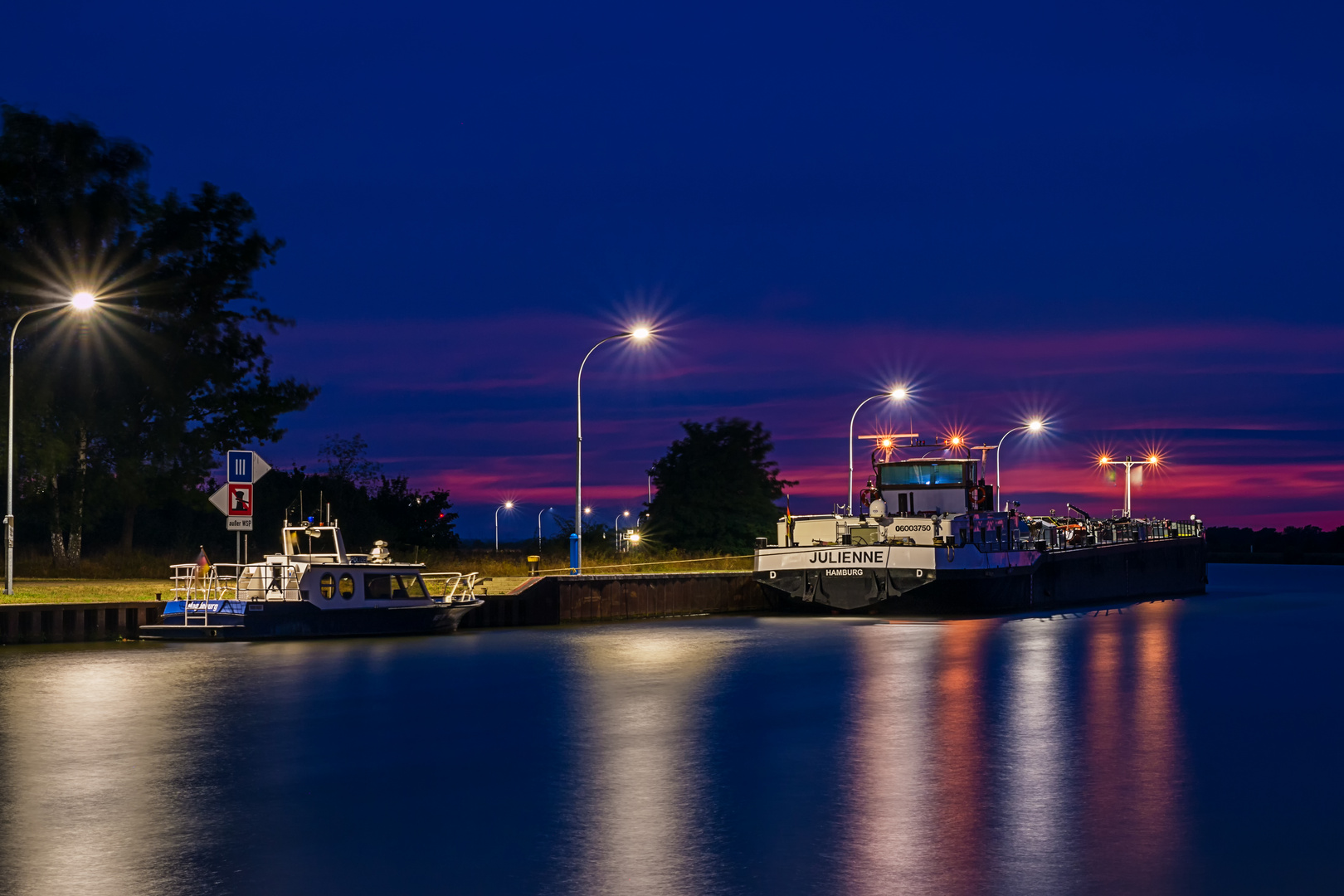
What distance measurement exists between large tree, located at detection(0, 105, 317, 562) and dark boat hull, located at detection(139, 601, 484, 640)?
16338mm

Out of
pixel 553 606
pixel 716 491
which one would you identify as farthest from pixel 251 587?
pixel 716 491

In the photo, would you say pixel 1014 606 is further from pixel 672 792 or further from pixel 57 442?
pixel 672 792

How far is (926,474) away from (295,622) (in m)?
27.0

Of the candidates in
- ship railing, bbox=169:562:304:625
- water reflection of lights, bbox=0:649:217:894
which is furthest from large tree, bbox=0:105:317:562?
water reflection of lights, bbox=0:649:217:894

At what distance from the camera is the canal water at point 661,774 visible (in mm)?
10977

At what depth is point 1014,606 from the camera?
49.5 m

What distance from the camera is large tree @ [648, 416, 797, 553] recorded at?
70875mm

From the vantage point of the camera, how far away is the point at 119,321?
5081 centimetres

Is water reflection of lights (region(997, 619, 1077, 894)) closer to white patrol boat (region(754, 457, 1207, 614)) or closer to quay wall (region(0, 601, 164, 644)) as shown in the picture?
white patrol boat (region(754, 457, 1207, 614))

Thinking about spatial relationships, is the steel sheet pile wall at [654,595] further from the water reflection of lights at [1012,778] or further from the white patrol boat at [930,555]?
the water reflection of lights at [1012,778]

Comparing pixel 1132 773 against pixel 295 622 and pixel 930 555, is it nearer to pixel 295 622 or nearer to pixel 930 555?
pixel 295 622

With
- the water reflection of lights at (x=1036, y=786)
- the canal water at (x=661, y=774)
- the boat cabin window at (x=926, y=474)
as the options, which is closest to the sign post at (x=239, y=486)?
the canal water at (x=661, y=774)

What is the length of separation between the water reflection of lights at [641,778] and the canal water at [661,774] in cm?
5

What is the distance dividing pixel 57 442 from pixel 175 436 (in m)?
6.22
